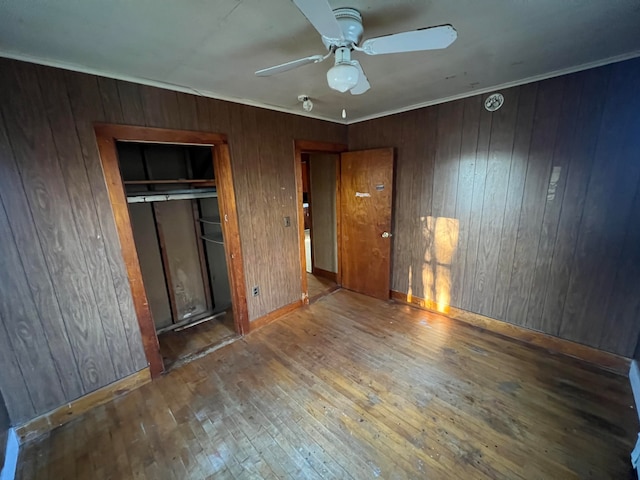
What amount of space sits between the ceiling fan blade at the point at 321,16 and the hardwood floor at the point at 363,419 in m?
2.16

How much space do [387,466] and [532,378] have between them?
4.74 ft

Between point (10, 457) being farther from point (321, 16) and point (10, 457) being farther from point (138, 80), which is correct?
→ point (321, 16)

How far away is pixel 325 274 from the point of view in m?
4.30

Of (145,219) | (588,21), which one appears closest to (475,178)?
(588,21)

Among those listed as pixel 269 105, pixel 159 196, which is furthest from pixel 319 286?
pixel 269 105

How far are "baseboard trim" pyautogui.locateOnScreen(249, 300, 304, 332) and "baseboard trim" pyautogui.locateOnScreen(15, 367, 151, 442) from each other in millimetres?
1002

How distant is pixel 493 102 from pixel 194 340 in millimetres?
3743

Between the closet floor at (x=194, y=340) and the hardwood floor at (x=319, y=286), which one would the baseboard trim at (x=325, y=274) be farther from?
the closet floor at (x=194, y=340)

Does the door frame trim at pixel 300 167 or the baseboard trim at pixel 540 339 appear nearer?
the baseboard trim at pixel 540 339

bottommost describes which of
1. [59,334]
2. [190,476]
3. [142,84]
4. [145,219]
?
[190,476]

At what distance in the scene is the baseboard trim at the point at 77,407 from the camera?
170 centimetres

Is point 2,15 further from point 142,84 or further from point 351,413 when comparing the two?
point 351,413

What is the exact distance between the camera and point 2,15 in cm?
112

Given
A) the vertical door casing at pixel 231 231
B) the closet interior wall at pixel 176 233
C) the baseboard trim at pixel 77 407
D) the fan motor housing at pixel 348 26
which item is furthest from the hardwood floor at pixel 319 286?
the fan motor housing at pixel 348 26
